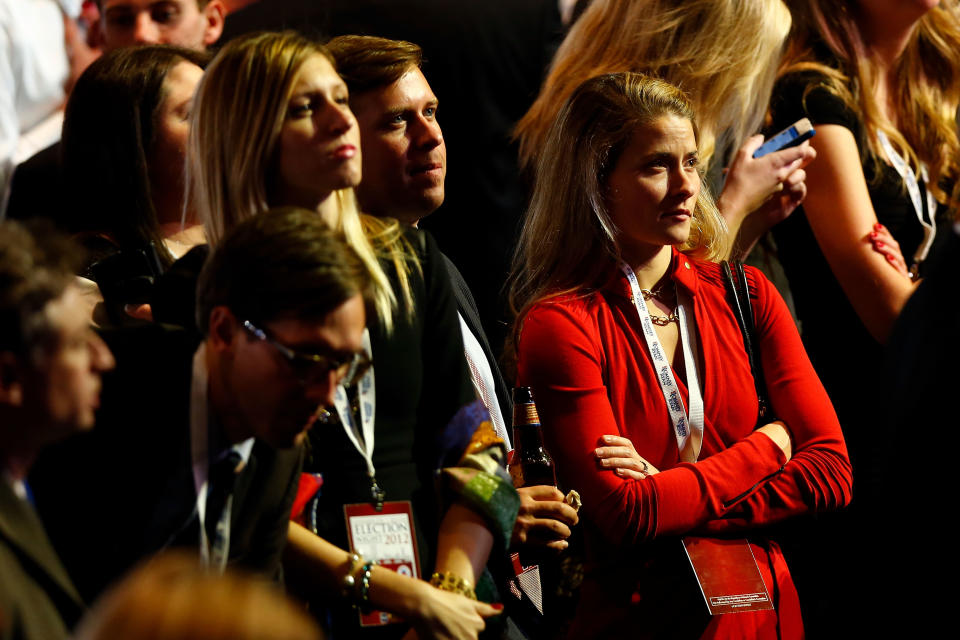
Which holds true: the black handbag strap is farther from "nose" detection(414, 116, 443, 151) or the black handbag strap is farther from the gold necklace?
"nose" detection(414, 116, 443, 151)

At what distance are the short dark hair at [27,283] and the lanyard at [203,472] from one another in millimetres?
375

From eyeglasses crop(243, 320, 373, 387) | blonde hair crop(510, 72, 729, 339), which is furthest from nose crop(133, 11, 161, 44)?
eyeglasses crop(243, 320, 373, 387)

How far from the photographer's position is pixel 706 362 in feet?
9.95

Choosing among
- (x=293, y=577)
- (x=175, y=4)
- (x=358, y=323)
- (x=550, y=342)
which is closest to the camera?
(x=358, y=323)

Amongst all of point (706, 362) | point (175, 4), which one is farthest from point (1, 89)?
point (706, 362)

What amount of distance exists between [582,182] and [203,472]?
1.46m

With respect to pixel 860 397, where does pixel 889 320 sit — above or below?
above

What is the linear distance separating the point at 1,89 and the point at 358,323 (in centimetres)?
147

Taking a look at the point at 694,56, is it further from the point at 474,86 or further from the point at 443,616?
the point at 443,616

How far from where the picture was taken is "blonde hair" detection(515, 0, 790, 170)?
3.76 metres

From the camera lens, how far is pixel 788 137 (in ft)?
12.4

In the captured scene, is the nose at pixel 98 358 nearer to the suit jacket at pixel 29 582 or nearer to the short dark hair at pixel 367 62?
the suit jacket at pixel 29 582

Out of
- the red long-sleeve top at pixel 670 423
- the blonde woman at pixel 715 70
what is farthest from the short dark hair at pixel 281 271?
the blonde woman at pixel 715 70

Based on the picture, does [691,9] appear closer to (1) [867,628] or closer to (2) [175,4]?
(2) [175,4]
